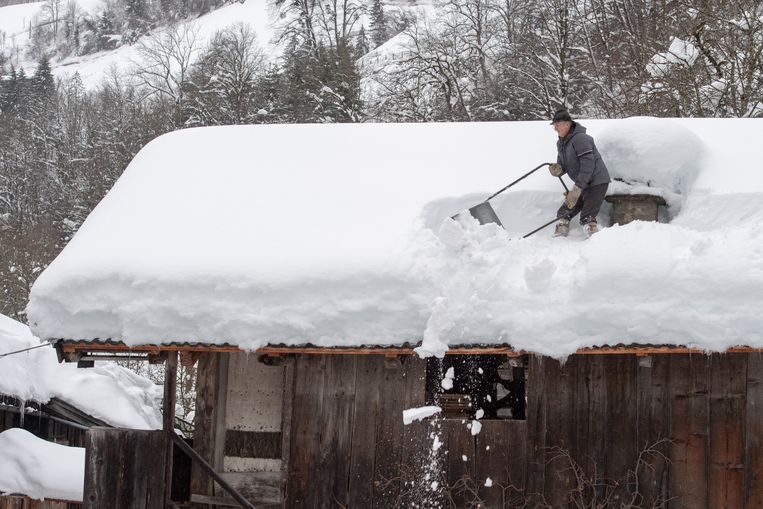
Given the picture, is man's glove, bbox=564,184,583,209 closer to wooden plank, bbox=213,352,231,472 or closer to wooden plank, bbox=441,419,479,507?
wooden plank, bbox=441,419,479,507

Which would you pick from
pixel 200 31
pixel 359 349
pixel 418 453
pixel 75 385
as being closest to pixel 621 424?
pixel 418 453

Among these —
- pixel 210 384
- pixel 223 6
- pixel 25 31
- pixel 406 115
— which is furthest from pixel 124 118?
pixel 25 31

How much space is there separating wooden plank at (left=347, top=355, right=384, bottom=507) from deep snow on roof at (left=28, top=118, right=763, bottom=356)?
0.71 m

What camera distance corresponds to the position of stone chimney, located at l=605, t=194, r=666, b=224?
23.8ft

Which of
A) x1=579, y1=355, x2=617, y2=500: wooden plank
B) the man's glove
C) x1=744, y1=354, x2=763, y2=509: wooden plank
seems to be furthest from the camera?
the man's glove

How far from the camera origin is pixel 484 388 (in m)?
8.77

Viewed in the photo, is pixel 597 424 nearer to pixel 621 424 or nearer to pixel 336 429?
pixel 621 424

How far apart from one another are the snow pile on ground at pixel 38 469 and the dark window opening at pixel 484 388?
7957 mm

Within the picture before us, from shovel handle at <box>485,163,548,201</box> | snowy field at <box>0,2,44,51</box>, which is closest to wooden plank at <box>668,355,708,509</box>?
shovel handle at <box>485,163,548,201</box>

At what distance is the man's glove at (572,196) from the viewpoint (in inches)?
282

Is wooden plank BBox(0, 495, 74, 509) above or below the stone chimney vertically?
below

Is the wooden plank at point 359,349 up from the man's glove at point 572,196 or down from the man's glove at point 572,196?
down

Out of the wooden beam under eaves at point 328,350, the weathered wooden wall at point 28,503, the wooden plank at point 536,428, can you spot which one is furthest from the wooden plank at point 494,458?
the weathered wooden wall at point 28,503

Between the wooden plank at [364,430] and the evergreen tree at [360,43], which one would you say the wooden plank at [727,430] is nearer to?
the wooden plank at [364,430]
